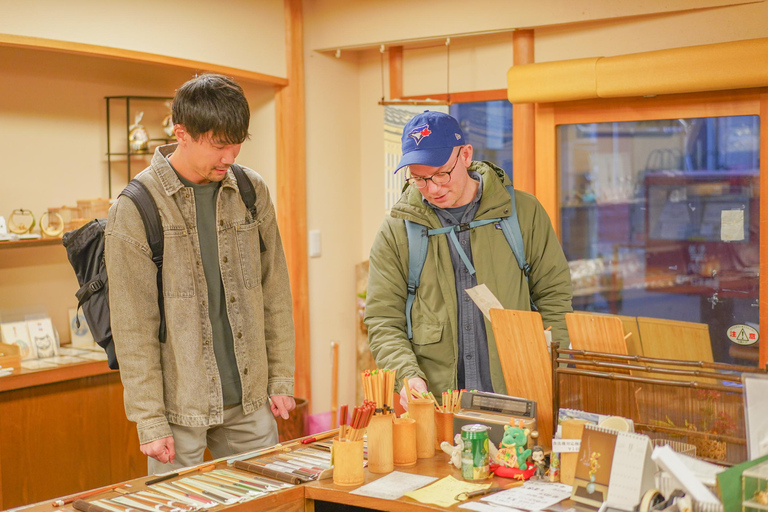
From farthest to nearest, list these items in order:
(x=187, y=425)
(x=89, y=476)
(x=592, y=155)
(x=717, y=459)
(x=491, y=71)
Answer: (x=491, y=71)
(x=592, y=155)
(x=89, y=476)
(x=187, y=425)
(x=717, y=459)

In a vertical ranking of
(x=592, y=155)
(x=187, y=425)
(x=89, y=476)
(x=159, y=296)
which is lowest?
(x=89, y=476)

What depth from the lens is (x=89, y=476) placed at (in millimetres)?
3871

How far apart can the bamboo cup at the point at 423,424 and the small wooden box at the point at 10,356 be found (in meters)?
2.38

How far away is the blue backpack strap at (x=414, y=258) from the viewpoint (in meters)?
2.50

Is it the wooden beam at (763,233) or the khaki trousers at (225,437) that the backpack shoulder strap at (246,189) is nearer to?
the khaki trousers at (225,437)

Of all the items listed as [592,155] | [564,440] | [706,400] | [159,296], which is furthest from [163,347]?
[592,155]

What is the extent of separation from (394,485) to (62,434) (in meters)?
2.43

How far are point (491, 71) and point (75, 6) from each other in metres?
2.24

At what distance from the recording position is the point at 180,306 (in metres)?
2.24

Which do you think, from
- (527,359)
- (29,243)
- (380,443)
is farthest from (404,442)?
(29,243)

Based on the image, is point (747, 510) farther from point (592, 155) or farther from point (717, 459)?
point (592, 155)

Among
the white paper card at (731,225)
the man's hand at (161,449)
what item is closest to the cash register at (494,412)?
the man's hand at (161,449)

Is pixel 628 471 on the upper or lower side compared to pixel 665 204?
lower

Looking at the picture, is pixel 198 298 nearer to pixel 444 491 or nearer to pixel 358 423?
pixel 358 423
